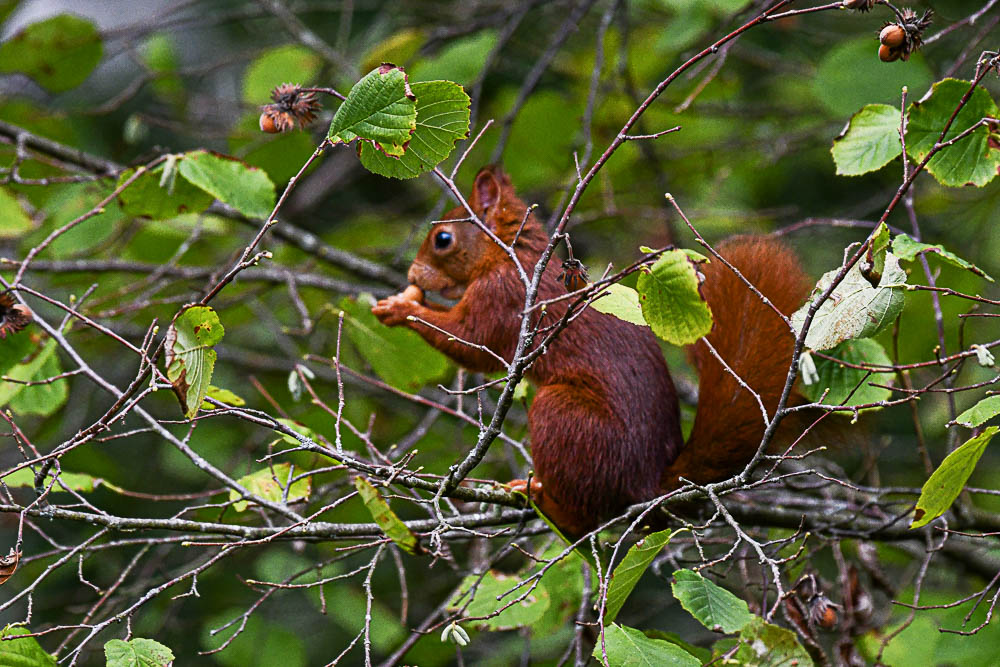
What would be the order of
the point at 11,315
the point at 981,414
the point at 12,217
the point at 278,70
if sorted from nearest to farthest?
the point at 981,414, the point at 11,315, the point at 12,217, the point at 278,70

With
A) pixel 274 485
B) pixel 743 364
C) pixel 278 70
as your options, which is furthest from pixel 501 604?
pixel 278 70

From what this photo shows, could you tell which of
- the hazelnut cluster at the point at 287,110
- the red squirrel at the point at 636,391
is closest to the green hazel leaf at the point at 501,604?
the red squirrel at the point at 636,391

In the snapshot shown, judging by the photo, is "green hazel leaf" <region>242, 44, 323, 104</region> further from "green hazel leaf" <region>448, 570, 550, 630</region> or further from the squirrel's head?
"green hazel leaf" <region>448, 570, 550, 630</region>

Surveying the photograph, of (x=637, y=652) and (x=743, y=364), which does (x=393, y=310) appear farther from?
(x=637, y=652)

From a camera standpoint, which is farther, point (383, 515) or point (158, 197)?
point (158, 197)

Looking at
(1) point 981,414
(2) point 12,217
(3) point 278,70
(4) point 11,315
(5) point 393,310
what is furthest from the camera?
(3) point 278,70

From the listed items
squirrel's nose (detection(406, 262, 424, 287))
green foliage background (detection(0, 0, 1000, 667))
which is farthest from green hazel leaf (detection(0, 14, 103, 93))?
squirrel's nose (detection(406, 262, 424, 287))

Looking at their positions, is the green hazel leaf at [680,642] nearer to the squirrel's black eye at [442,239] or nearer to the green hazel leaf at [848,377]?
the green hazel leaf at [848,377]

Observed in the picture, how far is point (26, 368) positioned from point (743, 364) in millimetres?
1384

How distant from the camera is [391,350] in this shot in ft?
6.70

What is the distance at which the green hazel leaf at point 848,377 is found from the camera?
1505mm

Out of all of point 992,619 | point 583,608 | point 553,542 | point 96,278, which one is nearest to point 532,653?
point 553,542

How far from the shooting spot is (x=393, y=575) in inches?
136

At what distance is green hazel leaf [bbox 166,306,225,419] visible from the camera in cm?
120
